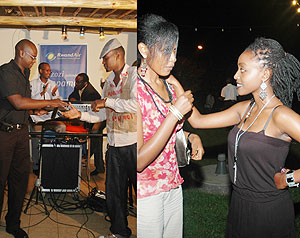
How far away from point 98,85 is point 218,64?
2.86ft

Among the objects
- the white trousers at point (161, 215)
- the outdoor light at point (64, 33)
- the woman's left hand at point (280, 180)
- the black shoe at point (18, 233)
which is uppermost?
the outdoor light at point (64, 33)

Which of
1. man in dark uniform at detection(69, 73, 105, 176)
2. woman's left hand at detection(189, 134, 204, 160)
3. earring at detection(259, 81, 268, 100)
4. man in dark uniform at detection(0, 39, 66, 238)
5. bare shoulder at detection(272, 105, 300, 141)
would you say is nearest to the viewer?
bare shoulder at detection(272, 105, 300, 141)

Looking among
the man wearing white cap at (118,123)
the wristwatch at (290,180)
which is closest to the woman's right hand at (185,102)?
the man wearing white cap at (118,123)

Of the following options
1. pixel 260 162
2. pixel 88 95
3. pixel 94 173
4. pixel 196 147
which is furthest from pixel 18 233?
pixel 260 162

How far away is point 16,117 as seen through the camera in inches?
98.7

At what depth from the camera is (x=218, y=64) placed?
242 cm

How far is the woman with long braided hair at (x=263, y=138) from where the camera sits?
2168 mm

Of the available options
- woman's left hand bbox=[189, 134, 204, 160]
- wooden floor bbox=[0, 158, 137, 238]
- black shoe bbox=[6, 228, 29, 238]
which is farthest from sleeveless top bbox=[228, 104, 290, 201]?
black shoe bbox=[6, 228, 29, 238]

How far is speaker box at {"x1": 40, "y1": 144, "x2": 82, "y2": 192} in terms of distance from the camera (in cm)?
265

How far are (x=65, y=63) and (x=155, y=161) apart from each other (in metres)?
0.98

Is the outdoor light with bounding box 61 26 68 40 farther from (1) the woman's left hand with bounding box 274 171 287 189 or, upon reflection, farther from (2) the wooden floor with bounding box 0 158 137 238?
(1) the woman's left hand with bounding box 274 171 287 189

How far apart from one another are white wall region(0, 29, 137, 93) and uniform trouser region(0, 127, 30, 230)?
46 cm

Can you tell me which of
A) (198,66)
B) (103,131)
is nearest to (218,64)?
(198,66)

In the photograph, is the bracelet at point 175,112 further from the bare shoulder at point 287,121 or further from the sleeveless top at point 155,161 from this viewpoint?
the bare shoulder at point 287,121
